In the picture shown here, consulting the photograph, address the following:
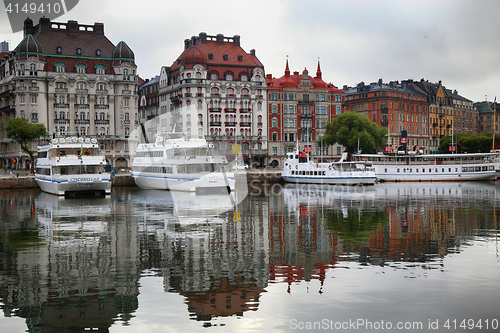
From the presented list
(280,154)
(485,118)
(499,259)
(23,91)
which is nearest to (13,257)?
(499,259)

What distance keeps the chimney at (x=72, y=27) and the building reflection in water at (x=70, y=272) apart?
7859cm

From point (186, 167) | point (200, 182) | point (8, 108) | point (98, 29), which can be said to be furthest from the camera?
point (98, 29)

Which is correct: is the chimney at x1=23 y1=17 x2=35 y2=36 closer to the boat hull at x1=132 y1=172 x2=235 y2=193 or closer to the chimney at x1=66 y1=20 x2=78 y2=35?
the chimney at x1=66 y1=20 x2=78 y2=35

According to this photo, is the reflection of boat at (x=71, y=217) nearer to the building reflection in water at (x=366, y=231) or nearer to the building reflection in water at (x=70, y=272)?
the building reflection in water at (x=70, y=272)

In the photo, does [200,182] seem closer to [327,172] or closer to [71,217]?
[71,217]

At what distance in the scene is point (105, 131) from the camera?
110m

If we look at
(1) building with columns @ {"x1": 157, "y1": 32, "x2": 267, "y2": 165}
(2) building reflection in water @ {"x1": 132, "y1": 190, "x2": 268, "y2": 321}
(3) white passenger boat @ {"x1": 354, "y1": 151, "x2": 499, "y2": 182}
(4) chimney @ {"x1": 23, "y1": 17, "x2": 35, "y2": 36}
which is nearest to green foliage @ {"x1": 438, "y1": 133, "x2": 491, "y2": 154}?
(3) white passenger boat @ {"x1": 354, "y1": 151, "x2": 499, "y2": 182}

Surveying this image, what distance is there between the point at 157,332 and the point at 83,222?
80.6 feet

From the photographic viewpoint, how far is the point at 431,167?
9544cm

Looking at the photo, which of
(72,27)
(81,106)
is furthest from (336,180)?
(72,27)

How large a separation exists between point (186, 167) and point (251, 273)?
44789 mm

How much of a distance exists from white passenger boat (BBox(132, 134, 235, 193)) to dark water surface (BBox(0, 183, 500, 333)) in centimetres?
2271

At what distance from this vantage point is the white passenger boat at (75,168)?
60.1 m

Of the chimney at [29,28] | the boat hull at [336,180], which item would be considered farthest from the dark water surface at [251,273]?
the chimney at [29,28]
